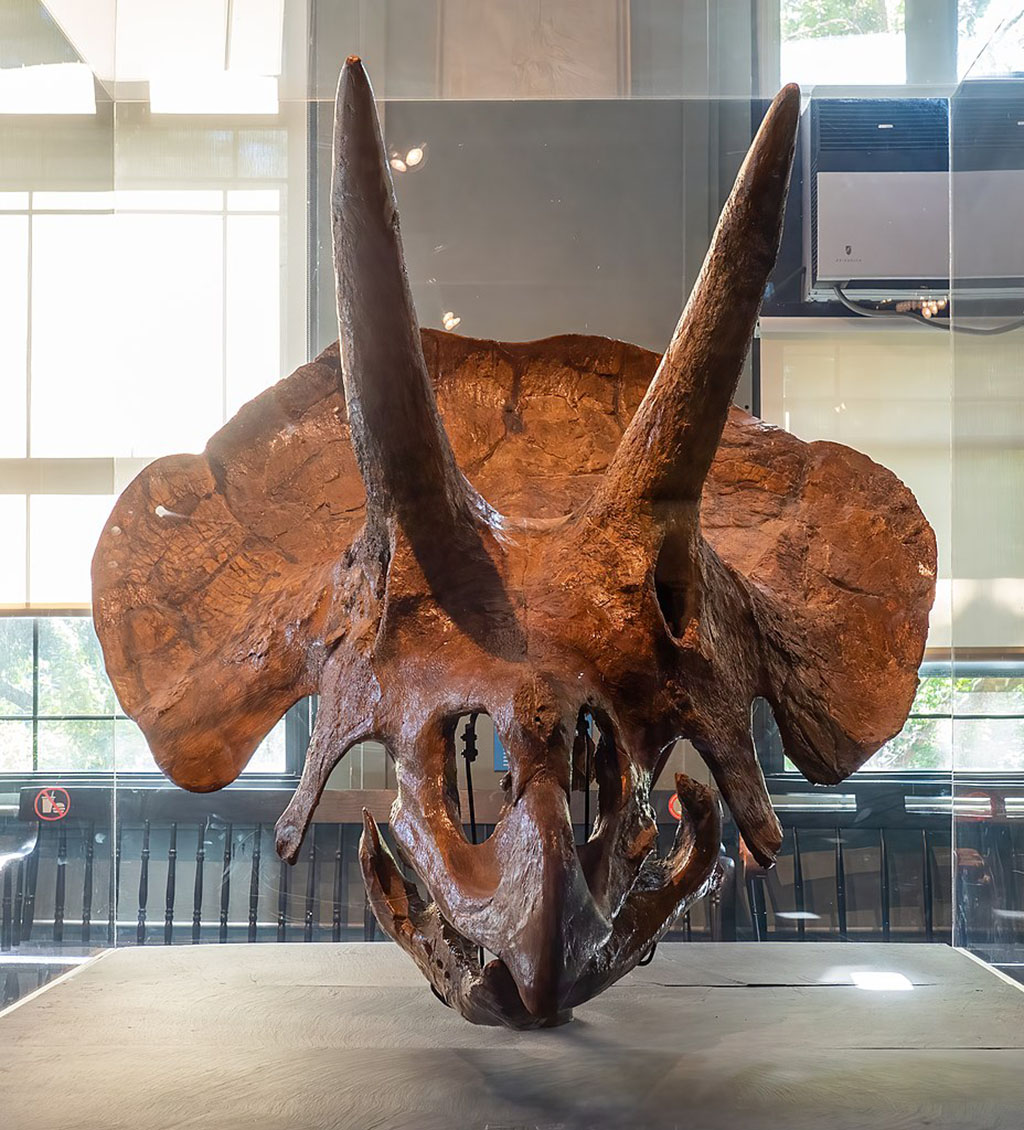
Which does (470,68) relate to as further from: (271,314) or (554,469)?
(554,469)

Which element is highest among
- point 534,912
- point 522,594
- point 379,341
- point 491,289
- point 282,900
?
point 491,289

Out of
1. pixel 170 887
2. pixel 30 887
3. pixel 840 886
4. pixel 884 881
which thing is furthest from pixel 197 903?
pixel 884 881

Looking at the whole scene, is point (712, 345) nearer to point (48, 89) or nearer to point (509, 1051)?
point (509, 1051)

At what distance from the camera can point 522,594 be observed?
5.75 feet

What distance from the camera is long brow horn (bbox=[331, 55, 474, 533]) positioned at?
1465 millimetres

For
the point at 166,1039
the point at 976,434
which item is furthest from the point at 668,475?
the point at 976,434

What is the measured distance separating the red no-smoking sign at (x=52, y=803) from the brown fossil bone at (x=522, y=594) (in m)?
1.02

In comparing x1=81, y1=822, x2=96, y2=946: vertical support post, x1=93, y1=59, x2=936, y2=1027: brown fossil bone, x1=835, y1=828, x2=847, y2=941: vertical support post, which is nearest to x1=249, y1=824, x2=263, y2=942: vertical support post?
x1=81, y1=822, x2=96, y2=946: vertical support post

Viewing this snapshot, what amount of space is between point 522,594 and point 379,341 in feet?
1.31

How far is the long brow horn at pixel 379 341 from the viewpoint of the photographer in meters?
1.46

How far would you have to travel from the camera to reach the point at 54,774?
320 centimetres

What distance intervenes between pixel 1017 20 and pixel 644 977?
2343 mm

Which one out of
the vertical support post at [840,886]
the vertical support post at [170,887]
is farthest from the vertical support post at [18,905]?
the vertical support post at [840,886]

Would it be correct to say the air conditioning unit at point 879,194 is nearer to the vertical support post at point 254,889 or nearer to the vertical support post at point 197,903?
the vertical support post at point 254,889
